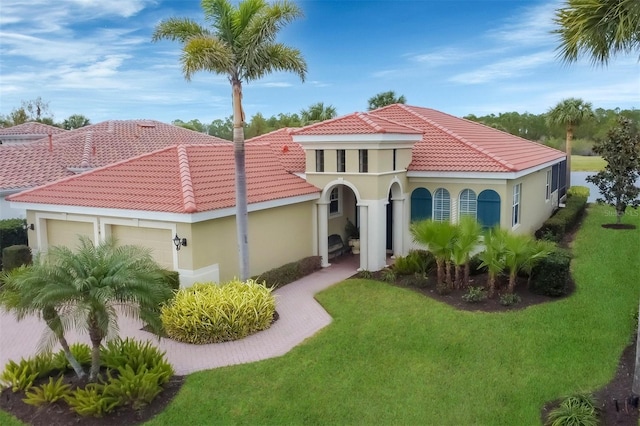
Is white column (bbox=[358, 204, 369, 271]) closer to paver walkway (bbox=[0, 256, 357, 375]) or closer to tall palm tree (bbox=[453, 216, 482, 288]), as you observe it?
paver walkway (bbox=[0, 256, 357, 375])

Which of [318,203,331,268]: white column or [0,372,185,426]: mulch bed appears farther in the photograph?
[318,203,331,268]: white column

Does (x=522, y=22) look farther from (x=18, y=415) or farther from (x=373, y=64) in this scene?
(x=18, y=415)

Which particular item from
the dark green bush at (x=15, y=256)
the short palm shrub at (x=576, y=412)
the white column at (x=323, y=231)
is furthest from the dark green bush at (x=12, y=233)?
the short palm shrub at (x=576, y=412)

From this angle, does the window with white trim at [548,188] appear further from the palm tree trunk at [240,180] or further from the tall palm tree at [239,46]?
the palm tree trunk at [240,180]

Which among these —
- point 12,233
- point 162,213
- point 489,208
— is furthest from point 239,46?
point 12,233

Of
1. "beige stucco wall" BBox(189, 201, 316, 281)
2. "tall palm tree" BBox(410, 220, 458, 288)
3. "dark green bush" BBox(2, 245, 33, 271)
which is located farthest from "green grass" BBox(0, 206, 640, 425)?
"dark green bush" BBox(2, 245, 33, 271)

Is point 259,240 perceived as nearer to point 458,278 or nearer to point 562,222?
point 458,278
